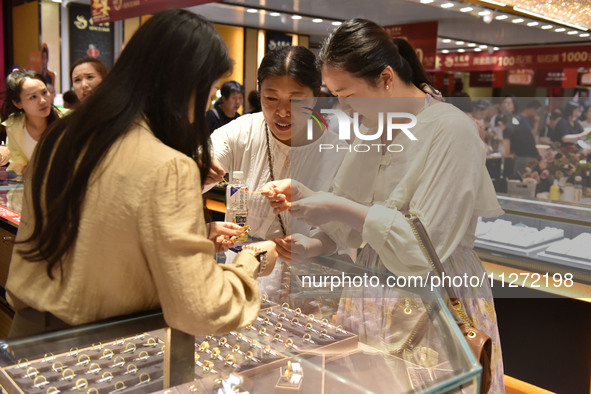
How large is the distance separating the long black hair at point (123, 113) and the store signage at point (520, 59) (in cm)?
1137

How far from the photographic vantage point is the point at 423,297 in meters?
1.63

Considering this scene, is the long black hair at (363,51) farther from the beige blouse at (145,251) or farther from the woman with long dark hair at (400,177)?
the beige blouse at (145,251)

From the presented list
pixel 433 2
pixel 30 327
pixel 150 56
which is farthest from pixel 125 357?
pixel 433 2

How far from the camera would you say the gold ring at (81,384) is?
47.5 inches

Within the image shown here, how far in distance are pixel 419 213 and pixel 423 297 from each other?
0.28m

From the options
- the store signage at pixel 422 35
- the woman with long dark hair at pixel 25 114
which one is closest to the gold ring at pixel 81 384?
the woman with long dark hair at pixel 25 114

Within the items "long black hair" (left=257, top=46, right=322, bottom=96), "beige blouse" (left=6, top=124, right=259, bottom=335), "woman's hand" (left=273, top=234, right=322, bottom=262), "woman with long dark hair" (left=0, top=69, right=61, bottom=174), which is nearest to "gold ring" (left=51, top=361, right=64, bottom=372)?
"beige blouse" (left=6, top=124, right=259, bottom=335)

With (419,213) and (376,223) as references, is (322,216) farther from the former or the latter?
(419,213)

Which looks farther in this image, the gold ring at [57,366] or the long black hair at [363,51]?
the long black hair at [363,51]

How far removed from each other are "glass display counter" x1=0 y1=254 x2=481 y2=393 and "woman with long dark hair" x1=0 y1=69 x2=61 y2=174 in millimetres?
3925

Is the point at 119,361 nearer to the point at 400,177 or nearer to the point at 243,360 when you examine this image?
the point at 243,360

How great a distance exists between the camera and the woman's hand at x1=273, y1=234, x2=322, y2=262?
6.48ft

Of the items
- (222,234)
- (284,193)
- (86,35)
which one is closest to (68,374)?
(222,234)

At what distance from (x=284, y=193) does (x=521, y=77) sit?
11913mm
